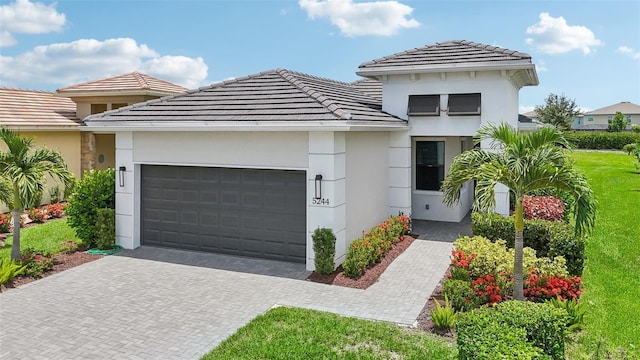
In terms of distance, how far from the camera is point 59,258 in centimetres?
1177

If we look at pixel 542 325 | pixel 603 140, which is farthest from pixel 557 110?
pixel 542 325

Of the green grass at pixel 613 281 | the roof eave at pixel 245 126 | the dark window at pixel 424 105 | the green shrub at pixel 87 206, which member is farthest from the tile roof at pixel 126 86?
the green grass at pixel 613 281

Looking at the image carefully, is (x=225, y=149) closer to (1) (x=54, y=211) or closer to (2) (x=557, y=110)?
(1) (x=54, y=211)

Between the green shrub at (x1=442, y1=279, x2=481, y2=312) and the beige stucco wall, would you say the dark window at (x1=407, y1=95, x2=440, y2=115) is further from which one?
the beige stucco wall

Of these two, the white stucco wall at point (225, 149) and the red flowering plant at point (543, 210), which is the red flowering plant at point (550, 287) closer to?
the red flowering plant at point (543, 210)

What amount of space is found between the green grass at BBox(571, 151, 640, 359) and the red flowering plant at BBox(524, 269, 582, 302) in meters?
0.42

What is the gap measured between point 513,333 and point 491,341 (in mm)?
398

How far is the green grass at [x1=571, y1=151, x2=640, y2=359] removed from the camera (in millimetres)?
7164

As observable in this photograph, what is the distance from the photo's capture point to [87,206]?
12.6 m

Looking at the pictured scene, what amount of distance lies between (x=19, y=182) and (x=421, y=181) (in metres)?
12.1

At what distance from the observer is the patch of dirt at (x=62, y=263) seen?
9.91m

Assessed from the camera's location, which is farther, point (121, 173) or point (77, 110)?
point (77, 110)

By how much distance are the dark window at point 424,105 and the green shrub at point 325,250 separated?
20.6ft

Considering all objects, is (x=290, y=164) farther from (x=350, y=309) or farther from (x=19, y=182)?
(x=19, y=182)
